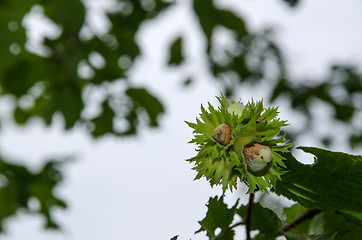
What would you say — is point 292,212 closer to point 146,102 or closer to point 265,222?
point 265,222

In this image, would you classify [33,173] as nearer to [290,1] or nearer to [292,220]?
[290,1]

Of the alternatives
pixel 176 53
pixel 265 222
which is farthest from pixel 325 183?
pixel 176 53

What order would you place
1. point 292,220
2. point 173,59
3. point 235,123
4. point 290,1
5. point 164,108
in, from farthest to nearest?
1. point 173,59
2. point 164,108
3. point 290,1
4. point 292,220
5. point 235,123

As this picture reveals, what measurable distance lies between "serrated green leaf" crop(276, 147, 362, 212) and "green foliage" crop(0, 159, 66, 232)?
80.7 inches

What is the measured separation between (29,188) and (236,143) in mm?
2319

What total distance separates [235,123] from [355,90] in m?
2.64

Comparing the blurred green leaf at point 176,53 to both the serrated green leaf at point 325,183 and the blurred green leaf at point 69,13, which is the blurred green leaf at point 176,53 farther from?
the serrated green leaf at point 325,183

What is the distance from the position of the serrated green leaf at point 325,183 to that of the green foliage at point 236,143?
63 millimetres

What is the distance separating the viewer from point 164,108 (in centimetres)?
220

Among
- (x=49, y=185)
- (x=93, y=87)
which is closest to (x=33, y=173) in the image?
(x=49, y=185)

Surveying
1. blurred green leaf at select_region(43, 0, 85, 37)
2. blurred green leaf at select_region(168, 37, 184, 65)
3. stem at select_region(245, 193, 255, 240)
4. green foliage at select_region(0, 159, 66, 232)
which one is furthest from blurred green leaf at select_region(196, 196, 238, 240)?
blurred green leaf at select_region(168, 37, 184, 65)

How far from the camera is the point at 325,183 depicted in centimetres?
64

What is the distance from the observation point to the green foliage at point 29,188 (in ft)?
7.99

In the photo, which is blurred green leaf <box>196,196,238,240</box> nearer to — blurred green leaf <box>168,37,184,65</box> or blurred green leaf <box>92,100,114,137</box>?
blurred green leaf <box>92,100,114,137</box>
